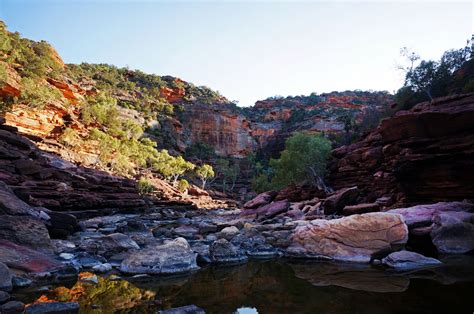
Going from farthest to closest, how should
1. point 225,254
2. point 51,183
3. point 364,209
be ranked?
point 51,183, point 364,209, point 225,254

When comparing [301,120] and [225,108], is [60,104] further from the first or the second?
[301,120]

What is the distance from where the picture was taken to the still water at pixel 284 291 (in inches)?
230

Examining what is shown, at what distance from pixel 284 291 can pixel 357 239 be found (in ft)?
14.1

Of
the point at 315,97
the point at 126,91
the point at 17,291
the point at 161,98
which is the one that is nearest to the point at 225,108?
the point at 161,98

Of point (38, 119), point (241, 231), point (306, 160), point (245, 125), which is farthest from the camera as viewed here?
point (245, 125)

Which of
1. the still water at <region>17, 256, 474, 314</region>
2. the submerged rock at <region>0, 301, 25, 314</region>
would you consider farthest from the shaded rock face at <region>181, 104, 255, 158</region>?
the submerged rock at <region>0, 301, 25, 314</region>

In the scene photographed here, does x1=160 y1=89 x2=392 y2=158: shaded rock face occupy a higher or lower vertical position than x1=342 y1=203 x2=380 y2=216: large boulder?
higher

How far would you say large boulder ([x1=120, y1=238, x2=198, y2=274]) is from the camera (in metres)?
8.38

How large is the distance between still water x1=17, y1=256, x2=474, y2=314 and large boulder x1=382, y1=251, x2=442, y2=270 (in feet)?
1.44

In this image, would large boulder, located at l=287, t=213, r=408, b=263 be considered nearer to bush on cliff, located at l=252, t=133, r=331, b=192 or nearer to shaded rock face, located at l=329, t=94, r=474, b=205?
shaded rock face, located at l=329, t=94, r=474, b=205

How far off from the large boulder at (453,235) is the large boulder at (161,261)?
8.89 m

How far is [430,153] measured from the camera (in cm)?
1897

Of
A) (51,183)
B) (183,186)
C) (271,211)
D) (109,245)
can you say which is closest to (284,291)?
(109,245)

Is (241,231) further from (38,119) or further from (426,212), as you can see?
(38,119)
